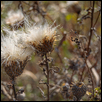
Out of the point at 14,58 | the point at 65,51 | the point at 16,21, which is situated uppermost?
the point at 16,21

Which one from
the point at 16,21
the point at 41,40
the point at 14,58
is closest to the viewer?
the point at 41,40

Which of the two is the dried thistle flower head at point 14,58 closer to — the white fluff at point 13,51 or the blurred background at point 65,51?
the white fluff at point 13,51

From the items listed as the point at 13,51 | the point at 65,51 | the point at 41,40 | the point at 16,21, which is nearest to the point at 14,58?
the point at 13,51

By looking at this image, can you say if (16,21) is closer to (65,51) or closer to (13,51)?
(13,51)

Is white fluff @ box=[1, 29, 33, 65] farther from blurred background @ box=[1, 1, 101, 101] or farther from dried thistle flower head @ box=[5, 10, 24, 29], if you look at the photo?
dried thistle flower head @ box=[5, 10, 24, 29]

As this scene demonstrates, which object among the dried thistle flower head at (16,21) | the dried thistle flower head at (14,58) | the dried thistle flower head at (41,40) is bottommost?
the dried thistle flower head at (14,58)

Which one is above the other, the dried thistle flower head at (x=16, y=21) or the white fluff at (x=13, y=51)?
the dried thistle flower head at (x=16, y=21)

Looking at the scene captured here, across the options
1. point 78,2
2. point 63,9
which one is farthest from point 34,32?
point 63,9

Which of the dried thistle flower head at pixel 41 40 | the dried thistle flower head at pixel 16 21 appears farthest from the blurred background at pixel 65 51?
the dried thistle flower head at pixel 41 40

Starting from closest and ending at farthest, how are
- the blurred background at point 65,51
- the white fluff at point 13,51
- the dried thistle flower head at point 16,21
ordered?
the white fluff at point 13,51
the blurred background at point 65,51
the dried thistle flower head at point 16,21

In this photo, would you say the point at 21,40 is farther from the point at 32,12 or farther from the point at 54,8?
the point at 54,8
